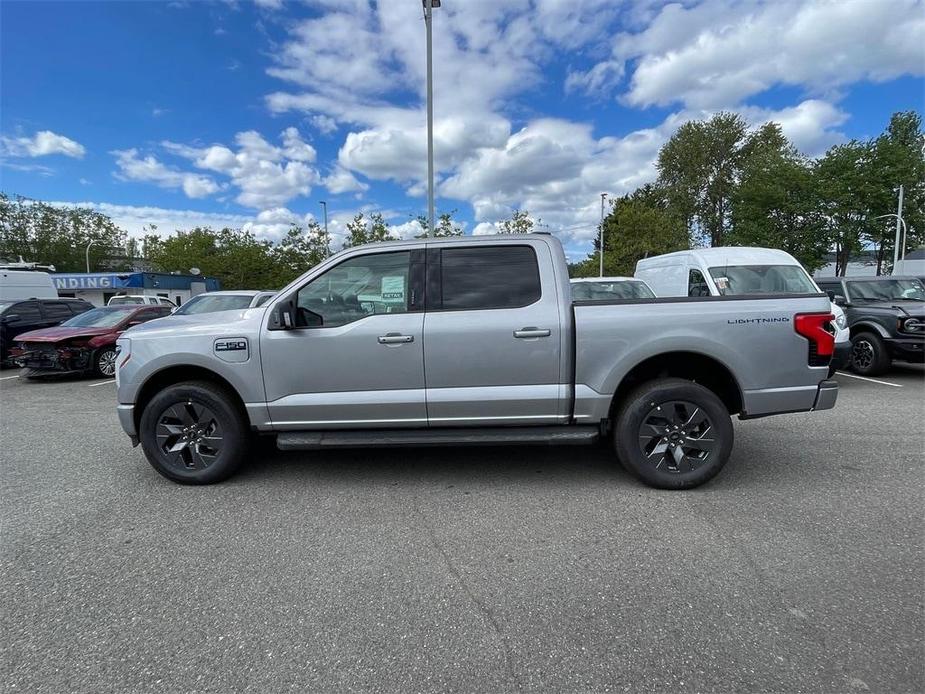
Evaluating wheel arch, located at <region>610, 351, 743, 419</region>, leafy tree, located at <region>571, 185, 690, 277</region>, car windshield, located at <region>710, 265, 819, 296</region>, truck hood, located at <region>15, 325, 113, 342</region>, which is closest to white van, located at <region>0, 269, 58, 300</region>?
truck hood, located at <region>15, 325, 113, 342</region>

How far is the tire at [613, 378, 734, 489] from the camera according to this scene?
12.2ft

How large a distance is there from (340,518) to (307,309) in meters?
1.61

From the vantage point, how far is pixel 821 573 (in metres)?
2.72

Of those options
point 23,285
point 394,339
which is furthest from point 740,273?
point 23,285

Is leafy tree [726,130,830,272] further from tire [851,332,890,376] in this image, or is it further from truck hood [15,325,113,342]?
truck hood [15,325,113,342]

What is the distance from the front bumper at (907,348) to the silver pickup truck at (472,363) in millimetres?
6472

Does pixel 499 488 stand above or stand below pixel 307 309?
below

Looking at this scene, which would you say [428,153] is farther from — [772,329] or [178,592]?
[178,592]

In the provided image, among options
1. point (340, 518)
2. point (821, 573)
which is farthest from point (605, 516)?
point (340, 518)

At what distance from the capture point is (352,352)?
3764mm

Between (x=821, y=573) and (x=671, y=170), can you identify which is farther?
(x=671, y=170)

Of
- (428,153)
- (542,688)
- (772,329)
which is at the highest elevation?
(428,153)

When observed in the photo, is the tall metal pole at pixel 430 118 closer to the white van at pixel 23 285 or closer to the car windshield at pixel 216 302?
the car windshield at pixel 216 302

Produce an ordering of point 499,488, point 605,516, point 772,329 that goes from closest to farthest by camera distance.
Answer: point 605,516 → point 772,329 → point 499,488
